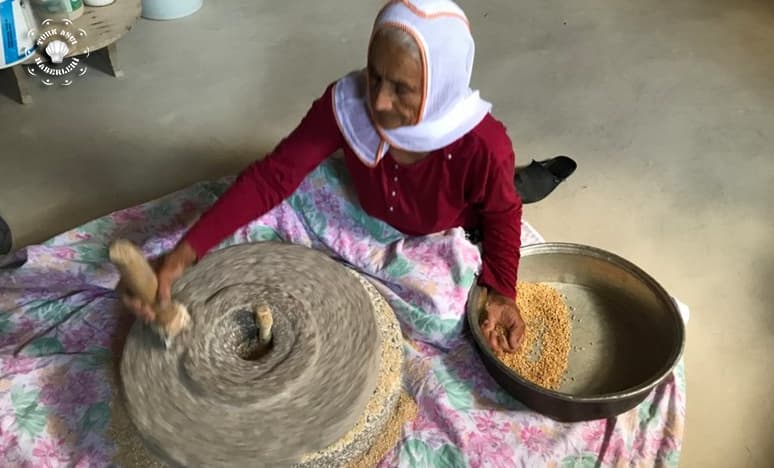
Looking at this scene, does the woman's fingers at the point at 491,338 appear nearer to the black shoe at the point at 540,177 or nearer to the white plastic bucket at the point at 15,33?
the black shoe at the point at 540,177

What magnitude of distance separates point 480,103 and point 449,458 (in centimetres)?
63

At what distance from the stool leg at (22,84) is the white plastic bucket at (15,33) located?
89mm

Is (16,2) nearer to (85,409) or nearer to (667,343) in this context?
(85,409)

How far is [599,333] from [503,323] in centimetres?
21

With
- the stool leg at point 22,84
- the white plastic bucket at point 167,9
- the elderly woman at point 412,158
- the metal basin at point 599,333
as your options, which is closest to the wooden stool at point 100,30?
the stool leg at point 22,84

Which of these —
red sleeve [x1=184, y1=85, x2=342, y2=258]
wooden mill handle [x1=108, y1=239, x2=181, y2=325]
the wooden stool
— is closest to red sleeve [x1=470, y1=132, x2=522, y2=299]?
red sleeve [x1=184, y1=85, x2=342, y2=258]

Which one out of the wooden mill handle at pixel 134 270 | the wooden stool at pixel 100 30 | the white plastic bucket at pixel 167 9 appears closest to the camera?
the wooden mill handle at pixel 134 270

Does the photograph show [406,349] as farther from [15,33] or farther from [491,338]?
[15,33]

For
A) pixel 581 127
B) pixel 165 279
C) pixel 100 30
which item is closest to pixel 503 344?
pixel 165 279

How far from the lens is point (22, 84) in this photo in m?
2.13

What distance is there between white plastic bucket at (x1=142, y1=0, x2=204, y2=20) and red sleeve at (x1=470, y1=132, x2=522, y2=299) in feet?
4.99

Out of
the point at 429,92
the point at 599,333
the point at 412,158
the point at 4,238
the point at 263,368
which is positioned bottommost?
the point at 599,333

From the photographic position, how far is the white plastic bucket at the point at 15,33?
1910 mm

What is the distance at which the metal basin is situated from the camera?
51.5 inches
